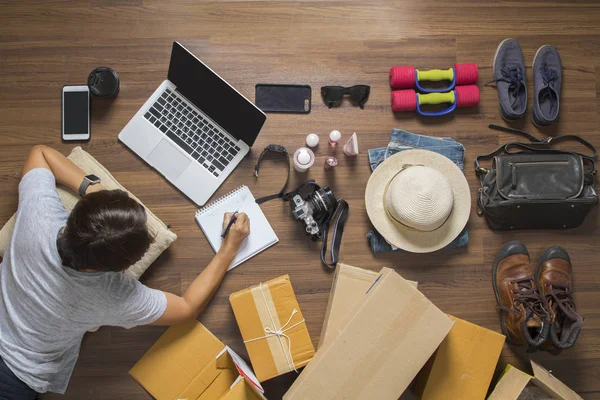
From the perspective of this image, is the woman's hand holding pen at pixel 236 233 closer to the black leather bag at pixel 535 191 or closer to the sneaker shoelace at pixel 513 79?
the black leather bag at pixel 535 191

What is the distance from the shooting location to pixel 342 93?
1.73m

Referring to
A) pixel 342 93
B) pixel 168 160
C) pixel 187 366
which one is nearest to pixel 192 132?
pixel 168 160

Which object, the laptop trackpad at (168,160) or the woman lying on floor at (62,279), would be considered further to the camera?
the laptop trackpad at (168,160)

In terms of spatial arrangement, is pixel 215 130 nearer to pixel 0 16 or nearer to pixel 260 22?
pixel 260 22

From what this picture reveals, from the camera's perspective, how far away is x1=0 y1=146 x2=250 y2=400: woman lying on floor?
1110 millimetres

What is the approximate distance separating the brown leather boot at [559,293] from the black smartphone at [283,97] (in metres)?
1.08

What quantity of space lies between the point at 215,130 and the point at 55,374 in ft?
3.22

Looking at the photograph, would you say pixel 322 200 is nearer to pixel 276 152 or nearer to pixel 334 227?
pixel 334 227

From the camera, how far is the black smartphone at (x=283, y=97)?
5.68 ft

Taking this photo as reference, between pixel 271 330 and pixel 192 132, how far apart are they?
747 millimetres

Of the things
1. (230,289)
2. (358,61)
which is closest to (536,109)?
(358,61)

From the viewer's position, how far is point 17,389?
4.61 ft

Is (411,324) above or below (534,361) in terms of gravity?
above

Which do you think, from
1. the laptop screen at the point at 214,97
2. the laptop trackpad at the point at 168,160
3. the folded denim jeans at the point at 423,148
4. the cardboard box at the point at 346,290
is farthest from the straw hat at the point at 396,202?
the laptop trackpad at the point at 168,160
